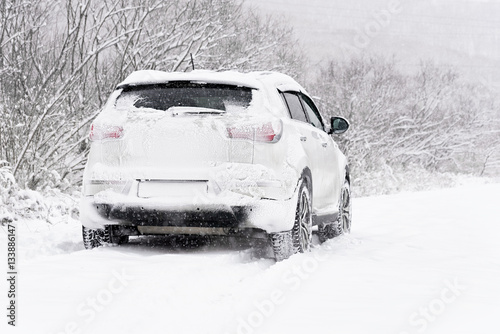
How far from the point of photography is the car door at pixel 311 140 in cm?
613

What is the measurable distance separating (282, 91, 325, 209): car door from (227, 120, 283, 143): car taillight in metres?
0.67

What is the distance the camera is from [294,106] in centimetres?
644

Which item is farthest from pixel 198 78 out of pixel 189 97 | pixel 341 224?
pixel 341 224

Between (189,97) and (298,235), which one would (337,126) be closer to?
(298,235)

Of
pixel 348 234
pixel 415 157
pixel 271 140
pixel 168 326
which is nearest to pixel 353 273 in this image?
pixel 271 140

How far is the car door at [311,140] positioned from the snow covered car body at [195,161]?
1.32 ft

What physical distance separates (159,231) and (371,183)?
666 inches

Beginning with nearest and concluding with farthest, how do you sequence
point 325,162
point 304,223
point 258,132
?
point 258,132, point 304,223, point 325,162

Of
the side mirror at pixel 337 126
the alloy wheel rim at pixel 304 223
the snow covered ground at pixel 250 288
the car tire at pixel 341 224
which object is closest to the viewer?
the snow covered ground at pixel 250 288

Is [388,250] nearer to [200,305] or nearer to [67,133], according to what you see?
[200,305]

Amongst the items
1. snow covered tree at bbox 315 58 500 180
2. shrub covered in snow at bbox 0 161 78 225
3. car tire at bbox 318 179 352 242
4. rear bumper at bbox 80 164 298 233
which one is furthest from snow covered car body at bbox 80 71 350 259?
snow covered tree at bbox 315 58 500 180

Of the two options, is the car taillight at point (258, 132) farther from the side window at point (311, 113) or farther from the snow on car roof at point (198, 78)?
the side window at point (311, 113)

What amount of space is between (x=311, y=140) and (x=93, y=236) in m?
2.26

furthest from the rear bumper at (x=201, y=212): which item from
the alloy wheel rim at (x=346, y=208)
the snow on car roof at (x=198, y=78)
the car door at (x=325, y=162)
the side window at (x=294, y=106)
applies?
the alloy wheel rim at (x=346, y=208)
